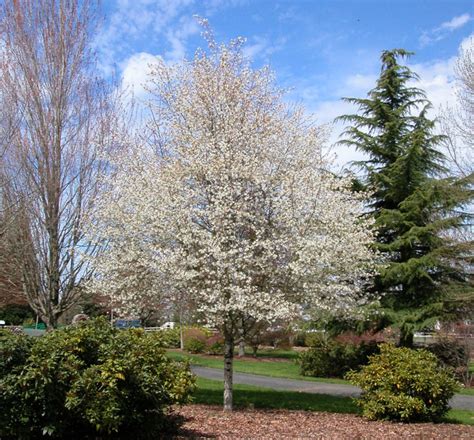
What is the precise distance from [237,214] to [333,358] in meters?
12.9

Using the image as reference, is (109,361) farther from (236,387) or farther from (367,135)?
(367,135)

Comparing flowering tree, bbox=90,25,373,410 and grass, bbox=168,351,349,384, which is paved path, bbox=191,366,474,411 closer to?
grass, bbox=168,351,349,384

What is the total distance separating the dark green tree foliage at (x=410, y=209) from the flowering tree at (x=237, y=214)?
7.45m

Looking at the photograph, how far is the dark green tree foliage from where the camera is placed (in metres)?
17.4

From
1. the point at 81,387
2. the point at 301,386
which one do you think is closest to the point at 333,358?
the point at 301,386

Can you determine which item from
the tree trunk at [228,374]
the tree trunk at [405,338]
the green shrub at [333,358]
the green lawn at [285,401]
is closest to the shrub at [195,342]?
the green shrub at [333,358]

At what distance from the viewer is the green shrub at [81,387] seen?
214 inches

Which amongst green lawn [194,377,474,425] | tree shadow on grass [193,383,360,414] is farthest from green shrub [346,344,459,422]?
tree shadow on grass [193,383,360,414]

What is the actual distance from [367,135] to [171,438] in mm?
15234

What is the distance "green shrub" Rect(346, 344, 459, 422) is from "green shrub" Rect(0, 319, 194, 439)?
4215mm

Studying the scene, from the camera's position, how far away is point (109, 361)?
18.9 feet

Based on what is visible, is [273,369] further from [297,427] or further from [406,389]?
[297,427]

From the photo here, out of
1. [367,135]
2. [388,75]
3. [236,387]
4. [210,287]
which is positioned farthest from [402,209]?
[210,287]

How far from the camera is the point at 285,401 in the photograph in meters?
12.0
